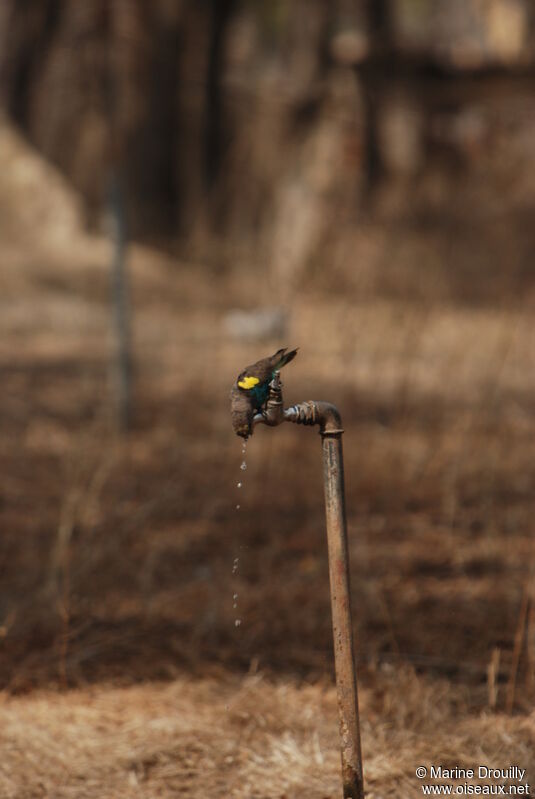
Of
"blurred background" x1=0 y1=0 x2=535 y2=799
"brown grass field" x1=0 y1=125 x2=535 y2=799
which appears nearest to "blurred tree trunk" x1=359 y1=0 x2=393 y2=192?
"blurred background" x1=0 y1=0 x2=535 y2=799

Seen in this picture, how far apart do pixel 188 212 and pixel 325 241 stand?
69.0 inches

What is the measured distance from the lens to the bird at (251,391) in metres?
1.64

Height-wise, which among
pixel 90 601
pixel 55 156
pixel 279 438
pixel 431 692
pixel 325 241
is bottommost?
pixel 431 692

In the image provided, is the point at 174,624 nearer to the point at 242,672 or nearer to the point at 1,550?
the point at 242,672

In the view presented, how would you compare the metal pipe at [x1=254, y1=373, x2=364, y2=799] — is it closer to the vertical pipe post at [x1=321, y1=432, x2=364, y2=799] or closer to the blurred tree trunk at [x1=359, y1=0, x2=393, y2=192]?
the vertical pipe post at [x1=321, y1=432, x2=364, y2=799]

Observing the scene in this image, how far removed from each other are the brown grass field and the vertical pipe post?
24cm

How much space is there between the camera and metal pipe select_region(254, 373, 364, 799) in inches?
65.6

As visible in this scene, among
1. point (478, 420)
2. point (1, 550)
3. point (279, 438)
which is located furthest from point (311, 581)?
point (478, 420)

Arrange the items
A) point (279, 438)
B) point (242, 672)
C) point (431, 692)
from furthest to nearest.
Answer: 1. point (279, 438)
2. point (242, 672)
3. point (431, 692)

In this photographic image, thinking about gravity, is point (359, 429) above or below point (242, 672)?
above

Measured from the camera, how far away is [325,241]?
10148mm

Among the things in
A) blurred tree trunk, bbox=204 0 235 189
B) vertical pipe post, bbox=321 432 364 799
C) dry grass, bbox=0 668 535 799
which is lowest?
dry grass, bbox=0 668 535 799

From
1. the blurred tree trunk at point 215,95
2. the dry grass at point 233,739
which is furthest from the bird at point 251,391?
the blurred tree trunk at point 215,95

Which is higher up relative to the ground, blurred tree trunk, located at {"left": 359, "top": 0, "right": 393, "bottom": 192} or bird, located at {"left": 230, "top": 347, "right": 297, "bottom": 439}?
blurred tree trunk, located at {"left": 359, "top": 0, "right": 393, "bottom": 192}
